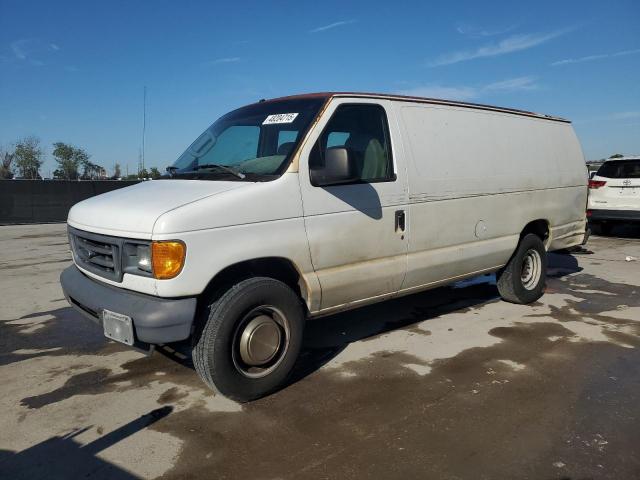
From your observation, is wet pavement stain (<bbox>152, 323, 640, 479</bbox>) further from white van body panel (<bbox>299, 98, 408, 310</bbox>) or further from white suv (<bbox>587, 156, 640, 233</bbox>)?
white suv (<bbox>587, 156, 640, 233</bbox>)

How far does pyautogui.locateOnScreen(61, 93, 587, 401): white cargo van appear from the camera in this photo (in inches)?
124

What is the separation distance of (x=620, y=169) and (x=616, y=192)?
559 millimetres

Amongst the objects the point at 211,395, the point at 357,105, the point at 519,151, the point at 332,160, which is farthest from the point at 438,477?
the point at 519,151

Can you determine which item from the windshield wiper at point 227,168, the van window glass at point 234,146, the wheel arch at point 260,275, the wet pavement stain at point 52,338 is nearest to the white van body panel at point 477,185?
the wheel arch at point 260,275

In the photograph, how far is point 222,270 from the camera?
10.7ft

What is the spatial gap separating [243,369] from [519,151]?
398 centimetres

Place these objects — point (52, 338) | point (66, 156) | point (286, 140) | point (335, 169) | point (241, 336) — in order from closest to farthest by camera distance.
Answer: point (241, 336) → point (335, 169) → point (286, 140) → point (52, 338) → point (66, 156)

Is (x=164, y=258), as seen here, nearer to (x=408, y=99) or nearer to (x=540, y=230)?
(x=408, y=99)

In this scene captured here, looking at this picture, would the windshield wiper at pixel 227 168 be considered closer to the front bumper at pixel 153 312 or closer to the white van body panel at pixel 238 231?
the white van body panel at pixel 238 231

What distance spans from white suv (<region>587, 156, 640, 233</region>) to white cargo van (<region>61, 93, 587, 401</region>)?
7.02 m

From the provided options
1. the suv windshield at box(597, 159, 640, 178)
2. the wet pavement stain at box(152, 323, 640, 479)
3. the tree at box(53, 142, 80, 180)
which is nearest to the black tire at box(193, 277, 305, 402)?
the wet pavement stain at box(152, 323, 640, 479)

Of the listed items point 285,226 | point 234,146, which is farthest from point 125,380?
point 234,146

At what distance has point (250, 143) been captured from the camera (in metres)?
4.16

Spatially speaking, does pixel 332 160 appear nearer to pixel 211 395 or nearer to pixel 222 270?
pixel 222 270
